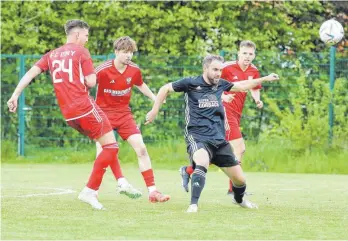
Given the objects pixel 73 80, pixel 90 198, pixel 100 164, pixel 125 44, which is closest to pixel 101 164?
pixel 100 164

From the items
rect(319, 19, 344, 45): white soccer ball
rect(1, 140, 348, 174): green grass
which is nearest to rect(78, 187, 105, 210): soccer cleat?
rect(319, 19, 344, 45): white soccer ball

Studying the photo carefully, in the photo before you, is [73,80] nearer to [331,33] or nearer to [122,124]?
[122,124]

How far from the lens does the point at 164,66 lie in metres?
21.8

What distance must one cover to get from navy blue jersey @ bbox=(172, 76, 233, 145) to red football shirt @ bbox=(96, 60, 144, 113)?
1.35 m

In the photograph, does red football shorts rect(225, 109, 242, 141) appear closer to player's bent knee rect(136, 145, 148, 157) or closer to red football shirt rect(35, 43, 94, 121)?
player's bent knee rect(136, 145, 148, 157)

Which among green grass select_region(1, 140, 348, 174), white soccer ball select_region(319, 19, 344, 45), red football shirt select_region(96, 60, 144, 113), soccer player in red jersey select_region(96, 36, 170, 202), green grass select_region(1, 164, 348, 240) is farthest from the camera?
green grass select_region(1, 140, 348, 174)

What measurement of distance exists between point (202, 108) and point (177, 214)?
4.44 ft

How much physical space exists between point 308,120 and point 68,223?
1134cm

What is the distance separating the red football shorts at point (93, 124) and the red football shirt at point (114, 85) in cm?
→ 121

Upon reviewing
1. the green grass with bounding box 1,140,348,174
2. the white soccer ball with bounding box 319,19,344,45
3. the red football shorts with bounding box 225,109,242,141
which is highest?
the white soccer ball with bounding box 319,19,344,45

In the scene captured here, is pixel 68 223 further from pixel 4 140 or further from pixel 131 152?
pixel 4 140

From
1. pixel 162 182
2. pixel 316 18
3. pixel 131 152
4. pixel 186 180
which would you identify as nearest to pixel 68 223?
pixel 186 180

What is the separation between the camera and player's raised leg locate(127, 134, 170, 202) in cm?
1116

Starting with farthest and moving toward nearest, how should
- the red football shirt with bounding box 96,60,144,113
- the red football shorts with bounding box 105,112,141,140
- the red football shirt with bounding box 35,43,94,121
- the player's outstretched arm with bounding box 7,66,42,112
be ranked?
1. the red football shorts with bounding box 105,112,141,140
2. the red football shirt with bounding box 96,60,144,113
3. the player's outstretched arm with bounding box 7,66,42,112
4. the red football shirt with bounding box 35,43,94,121
